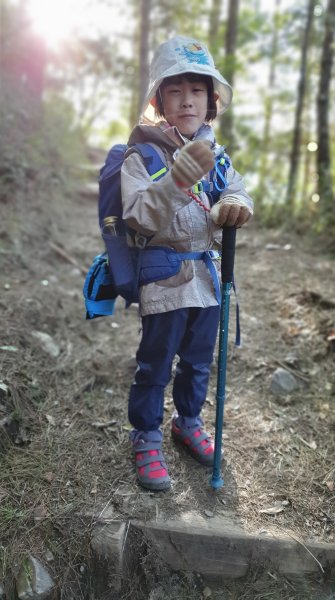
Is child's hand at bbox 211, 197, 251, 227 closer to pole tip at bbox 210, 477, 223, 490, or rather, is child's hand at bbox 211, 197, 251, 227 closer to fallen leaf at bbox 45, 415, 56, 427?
pole tip at bbox 210, 477, 223, 490

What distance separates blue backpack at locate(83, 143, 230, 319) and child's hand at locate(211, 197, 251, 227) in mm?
228

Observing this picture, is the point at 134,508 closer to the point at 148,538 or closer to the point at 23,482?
the point at 148,538

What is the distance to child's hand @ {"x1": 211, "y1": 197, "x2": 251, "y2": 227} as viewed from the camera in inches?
93.4

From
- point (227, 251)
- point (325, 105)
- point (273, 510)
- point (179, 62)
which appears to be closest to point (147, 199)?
point (227, 251)

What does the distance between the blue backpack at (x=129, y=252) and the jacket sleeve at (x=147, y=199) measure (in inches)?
3.3

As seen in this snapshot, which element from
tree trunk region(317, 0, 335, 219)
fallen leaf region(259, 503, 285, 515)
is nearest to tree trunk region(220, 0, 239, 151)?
tree trunk region(317, 0, 335, 219)

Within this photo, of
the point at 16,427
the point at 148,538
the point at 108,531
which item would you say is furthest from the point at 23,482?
the point at 148,538

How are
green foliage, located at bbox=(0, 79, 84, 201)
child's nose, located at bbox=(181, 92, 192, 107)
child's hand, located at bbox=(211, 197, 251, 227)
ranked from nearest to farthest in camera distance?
1. child's hand, located at bbox=(211, 197, 251, 227)
2. child's nose, located at bbox=(181, 92, 192, 107)
3. green foliage, located at bbox=(0, 79, 84, 201)

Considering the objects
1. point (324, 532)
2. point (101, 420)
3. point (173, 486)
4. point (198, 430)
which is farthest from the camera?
point (101, 420)

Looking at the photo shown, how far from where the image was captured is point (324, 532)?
2533mm

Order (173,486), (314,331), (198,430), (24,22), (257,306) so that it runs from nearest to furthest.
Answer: (173,486) < (198,430) < (314,331) < (257,306) < (24,22)

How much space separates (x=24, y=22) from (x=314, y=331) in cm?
1069

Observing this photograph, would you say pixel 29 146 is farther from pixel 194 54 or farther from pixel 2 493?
pixel 2 493

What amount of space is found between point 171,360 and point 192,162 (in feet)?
4.04
